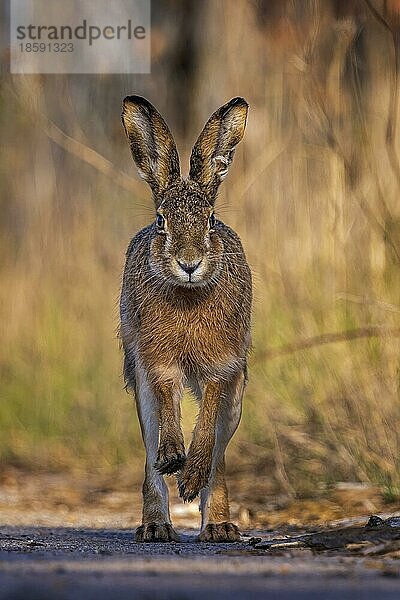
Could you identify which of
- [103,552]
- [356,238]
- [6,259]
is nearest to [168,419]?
[103,552]

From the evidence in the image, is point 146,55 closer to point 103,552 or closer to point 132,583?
point 103,552

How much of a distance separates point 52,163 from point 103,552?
6.51 meters

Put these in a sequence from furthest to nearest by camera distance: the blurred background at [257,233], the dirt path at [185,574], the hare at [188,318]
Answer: the blurred background at [257,233], the hare at [188,318], the dirt path at [185,574]

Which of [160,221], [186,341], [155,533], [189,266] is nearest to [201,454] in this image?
[155,533]

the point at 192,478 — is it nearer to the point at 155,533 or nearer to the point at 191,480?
the point at 191,480

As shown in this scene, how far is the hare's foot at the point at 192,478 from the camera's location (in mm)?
6750

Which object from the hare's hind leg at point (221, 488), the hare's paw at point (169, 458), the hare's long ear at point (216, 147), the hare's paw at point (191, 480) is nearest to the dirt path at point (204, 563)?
the hare's hind leg at point (221, 488)

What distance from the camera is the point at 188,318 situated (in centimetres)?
731

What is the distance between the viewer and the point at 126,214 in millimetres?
11211

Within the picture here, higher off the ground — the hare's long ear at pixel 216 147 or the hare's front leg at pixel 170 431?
the hare's long ear at pixel 216 147

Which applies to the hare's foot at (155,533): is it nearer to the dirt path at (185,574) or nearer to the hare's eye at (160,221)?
the dirt path at (185,574)

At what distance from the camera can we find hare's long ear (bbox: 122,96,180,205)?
730cm

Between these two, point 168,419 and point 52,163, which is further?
point 52,163

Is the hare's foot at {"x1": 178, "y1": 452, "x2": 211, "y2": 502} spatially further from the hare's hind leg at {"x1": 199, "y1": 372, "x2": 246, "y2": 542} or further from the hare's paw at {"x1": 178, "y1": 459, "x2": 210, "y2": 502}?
the hare's hind leg at {"x1": 199, "y1": 372, "x2": 246, "y2": 542}
